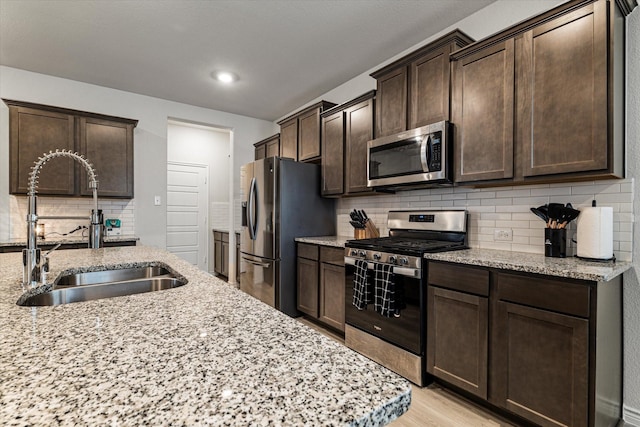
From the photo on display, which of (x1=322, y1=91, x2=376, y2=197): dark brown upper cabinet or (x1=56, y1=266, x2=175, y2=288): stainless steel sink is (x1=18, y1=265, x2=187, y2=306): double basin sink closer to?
(x1=56, y1=266, x2=175, y2=288): stainless steel sink

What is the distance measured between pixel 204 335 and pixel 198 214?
5.55 m

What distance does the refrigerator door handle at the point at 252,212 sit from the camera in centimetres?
377

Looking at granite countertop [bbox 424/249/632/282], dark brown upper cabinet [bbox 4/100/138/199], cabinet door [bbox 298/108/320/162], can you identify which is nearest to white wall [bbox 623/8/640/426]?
granite countertop [bbox 424/249/632/282]

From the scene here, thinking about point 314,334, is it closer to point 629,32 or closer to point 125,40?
point 629,32

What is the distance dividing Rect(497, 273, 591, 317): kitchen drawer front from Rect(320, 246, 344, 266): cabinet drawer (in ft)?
4.70

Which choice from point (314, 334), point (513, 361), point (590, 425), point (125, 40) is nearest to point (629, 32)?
point (513, 361)

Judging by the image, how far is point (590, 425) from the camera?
4.72ft

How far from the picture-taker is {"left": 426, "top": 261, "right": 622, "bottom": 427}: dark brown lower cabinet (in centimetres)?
146

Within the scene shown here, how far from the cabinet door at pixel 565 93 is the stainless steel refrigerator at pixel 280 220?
2.18m

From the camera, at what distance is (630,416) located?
5.83ft

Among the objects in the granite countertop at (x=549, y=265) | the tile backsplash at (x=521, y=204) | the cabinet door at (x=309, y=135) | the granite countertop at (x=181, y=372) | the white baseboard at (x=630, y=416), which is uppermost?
the cabinet door at (x=309, y=135)

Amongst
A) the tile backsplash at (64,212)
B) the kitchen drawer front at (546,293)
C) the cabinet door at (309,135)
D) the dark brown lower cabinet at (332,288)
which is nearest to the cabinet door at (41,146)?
the tile backsplash at (64,212)

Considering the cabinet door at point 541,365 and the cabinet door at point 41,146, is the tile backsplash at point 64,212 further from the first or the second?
the cabinet door at point 541,365

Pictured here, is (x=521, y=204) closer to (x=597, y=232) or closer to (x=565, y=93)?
(x=597, y=232)
